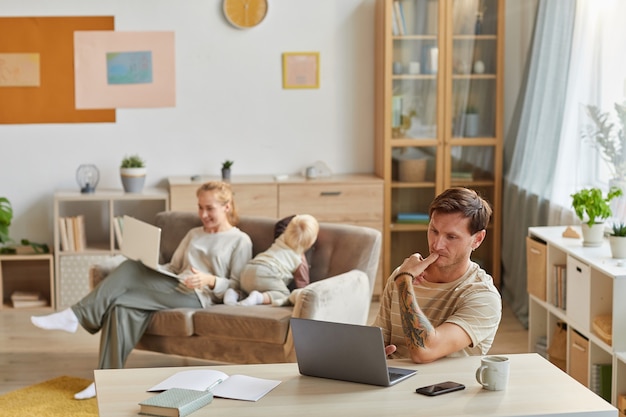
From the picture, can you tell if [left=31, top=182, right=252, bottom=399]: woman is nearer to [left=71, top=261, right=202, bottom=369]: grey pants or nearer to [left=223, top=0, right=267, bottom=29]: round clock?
[left=71, top=261, right=202, bottom=369]: grey pants

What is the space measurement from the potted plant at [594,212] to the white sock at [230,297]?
1627 mm

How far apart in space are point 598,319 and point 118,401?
2325mm

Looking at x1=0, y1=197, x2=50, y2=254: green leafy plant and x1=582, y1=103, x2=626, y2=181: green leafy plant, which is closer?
x1=582, y1=103, x2=626, y2=181: green leafy plant

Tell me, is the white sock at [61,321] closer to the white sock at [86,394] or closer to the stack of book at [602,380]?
the white sock at [86,394]

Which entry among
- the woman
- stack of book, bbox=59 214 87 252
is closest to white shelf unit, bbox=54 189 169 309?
stack of book, bbox=59 214 87 252

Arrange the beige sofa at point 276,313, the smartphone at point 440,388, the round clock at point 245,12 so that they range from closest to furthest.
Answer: the smartphone at point 440,388 < the beige sofa at point 276,313 < the round clock at point 245,12

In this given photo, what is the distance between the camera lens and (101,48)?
6199mm

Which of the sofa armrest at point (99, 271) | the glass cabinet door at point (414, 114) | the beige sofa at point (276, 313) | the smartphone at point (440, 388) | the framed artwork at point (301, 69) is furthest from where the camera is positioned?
the framed artwork at point (301, 69)

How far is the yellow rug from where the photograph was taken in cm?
430

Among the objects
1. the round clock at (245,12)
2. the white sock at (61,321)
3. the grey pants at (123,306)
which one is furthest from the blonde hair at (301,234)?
the round clock at (245,12)

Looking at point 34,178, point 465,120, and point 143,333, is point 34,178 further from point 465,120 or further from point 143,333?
point 465,120

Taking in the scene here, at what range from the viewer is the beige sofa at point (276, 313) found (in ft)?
14.2

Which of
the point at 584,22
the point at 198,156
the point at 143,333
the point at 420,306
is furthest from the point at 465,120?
the point at 420,306

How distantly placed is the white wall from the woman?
1623 mm
